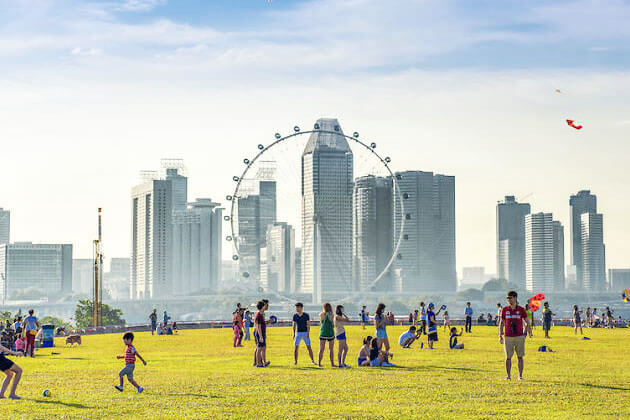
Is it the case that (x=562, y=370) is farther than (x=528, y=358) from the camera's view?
No

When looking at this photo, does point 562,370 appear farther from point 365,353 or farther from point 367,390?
point 367,390

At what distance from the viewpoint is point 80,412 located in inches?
765

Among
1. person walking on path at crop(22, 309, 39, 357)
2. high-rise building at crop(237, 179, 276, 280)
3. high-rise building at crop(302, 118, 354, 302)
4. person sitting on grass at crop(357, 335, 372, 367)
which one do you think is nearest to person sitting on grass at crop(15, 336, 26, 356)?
person walking on path at crop(22, 309, 39, 357)

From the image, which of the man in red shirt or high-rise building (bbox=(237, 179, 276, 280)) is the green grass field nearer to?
the man in red shirt

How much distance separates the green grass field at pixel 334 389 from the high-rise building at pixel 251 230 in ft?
273

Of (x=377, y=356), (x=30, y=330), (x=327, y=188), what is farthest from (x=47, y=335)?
(x=327, y=188)

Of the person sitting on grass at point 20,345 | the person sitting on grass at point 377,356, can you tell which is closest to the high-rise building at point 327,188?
the person sitting on grass at point 20,345

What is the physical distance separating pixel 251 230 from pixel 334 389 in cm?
13718

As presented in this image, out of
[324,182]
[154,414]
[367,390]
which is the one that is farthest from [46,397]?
[324,182]

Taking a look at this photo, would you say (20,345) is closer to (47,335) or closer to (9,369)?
(47,335)

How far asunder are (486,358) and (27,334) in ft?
64.3

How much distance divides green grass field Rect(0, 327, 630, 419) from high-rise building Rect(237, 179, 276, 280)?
3271 inches

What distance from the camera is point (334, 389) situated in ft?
75.4

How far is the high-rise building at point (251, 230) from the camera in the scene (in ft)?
406
